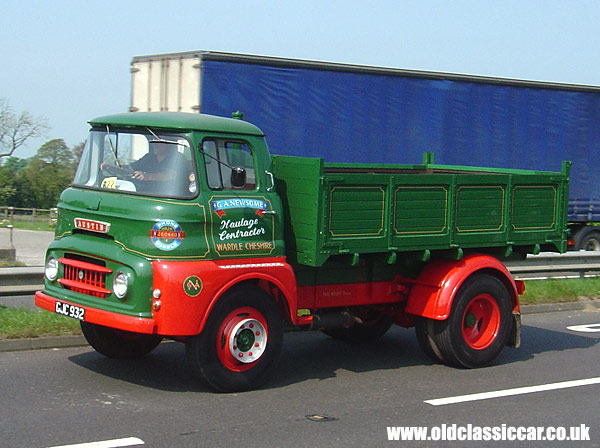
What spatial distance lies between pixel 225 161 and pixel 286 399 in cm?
202

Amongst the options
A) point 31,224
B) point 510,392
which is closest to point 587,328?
point 510,392

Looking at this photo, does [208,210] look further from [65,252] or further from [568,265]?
[568,265]

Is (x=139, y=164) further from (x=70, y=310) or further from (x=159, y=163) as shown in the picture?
(x=70, y=310)

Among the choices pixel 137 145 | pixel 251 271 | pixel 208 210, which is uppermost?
pixel 137 145

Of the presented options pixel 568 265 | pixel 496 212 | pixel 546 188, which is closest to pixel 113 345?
pixel 496 212

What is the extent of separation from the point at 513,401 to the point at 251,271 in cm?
245

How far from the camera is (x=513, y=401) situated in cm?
744

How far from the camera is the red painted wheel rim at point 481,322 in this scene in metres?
8.82

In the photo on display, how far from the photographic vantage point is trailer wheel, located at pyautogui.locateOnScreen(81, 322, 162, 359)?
26.8ft

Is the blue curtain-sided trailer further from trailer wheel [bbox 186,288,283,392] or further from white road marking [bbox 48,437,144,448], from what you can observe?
white road marking [bbox 48,437,144,448]

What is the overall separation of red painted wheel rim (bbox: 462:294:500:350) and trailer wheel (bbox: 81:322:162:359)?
3034 mm

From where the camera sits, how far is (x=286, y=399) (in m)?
7.23

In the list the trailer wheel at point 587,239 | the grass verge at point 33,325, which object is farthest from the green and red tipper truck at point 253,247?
the trailer wheel at point 587,239

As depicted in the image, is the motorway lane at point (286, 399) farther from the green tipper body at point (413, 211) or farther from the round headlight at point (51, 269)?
the green tipper body at point (413, 211)
